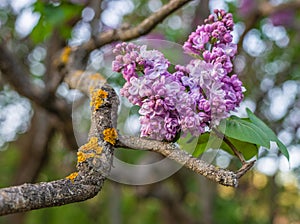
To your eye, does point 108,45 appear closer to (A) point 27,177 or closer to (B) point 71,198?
(B) point 71,198

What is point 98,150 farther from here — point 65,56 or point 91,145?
point 65,56

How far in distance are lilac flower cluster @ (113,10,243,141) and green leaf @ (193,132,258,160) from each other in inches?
2.1

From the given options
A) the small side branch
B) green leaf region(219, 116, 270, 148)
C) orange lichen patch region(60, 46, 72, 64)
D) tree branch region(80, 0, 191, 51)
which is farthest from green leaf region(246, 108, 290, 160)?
orange lichen patch region(60, 46, 72, 64)

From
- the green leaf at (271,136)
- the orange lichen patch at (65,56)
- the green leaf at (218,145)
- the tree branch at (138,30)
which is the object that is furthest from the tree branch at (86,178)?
the orange lichen patch at (65,56)

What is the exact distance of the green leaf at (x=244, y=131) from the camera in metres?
0.82

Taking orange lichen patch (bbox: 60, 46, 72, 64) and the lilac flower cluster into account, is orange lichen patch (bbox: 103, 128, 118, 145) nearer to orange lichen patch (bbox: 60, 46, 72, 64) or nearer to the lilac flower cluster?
the lilac flower cluster

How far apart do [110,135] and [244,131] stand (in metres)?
0.24

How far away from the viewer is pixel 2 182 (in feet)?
17.5

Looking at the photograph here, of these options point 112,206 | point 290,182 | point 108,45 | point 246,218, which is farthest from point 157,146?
point 290,182

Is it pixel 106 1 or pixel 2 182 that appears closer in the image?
pixel 106 1

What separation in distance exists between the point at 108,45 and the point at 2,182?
3829 millimetres

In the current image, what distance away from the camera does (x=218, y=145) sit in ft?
2.89

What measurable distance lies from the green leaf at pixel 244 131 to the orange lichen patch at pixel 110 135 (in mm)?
192

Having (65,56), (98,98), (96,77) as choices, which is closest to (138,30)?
(96,77)
